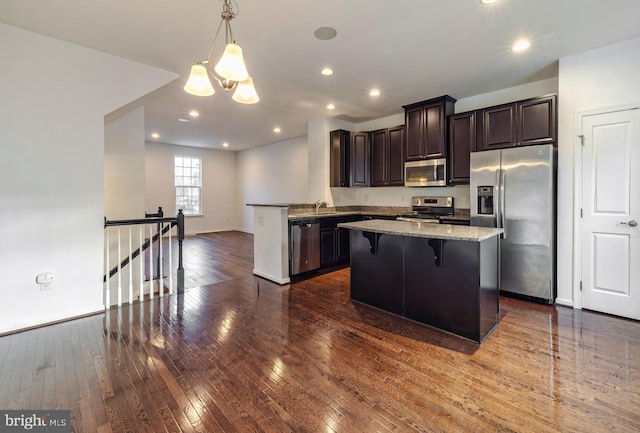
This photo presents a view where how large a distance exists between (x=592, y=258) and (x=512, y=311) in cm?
104

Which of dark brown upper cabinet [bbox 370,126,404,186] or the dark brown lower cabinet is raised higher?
dark brown upper cabinet [bbox 370,126,404,186]

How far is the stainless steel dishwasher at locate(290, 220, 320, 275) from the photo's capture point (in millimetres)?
4402

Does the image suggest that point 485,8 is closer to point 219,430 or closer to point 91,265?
point 219,430

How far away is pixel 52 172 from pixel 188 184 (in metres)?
6.61

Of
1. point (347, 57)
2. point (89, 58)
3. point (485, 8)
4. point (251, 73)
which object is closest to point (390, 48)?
point (347, 57)

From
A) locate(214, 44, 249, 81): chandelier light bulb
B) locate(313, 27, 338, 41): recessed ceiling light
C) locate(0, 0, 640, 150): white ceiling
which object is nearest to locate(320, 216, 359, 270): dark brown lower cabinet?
locate(0, 0, 640, 150): white ceiling

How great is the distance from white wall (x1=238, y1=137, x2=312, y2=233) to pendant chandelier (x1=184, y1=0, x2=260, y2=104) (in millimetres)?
5259

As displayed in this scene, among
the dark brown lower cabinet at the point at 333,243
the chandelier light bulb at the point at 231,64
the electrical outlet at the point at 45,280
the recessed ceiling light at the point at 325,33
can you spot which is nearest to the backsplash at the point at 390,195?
the dark brown lower cabinet at the point at 333,243

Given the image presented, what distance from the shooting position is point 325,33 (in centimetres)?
279

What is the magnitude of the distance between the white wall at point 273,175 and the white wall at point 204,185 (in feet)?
1.12

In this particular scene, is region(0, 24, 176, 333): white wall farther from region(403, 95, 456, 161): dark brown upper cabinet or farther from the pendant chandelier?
region(403, 95, 456, 161): dark brown upper cabinet

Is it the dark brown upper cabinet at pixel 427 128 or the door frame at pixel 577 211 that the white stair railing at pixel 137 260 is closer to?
the dark brown upper cabinet at pixel 427 128

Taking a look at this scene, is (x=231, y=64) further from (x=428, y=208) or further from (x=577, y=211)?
(x=428, y=208)

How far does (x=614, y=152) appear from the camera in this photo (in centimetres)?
305
